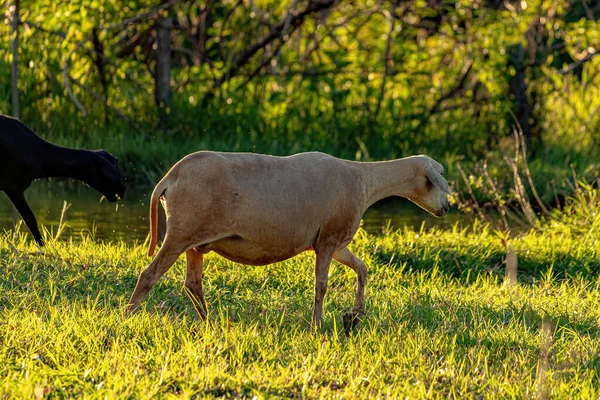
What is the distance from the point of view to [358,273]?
600 centimetres

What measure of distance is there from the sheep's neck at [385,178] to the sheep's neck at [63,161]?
2852 millimetres

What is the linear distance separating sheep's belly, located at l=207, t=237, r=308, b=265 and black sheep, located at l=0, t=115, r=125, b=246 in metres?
2.65

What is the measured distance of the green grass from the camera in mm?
4391

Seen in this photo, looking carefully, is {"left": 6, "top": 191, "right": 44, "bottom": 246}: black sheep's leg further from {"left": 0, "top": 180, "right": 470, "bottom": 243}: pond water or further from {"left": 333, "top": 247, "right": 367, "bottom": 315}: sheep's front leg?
{"left": 333, "top": 247, "right": 367, "bottom": 315}: sheep's front leg

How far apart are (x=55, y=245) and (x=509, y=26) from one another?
679 centimetres

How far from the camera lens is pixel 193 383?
168 inches

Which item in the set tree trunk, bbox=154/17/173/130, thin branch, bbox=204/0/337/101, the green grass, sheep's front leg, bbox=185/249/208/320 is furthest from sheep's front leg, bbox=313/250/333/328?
tree trunk, bbox=154/17/173/130

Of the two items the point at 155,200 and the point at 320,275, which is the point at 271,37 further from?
the point at 155,200

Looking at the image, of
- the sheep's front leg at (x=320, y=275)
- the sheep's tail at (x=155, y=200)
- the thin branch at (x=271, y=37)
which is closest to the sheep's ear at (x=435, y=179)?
the sheep's front leg at (x=320, y=275)

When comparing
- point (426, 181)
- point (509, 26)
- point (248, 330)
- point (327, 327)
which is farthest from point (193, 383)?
point (509, 26)

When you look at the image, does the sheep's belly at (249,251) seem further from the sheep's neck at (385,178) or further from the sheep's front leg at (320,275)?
the sheep's neck at (385,178)

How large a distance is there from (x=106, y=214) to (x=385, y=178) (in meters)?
5.02

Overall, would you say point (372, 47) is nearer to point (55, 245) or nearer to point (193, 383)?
point (55, 245)

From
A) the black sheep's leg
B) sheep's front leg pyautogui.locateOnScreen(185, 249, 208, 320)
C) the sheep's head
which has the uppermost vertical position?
the sheep's head
